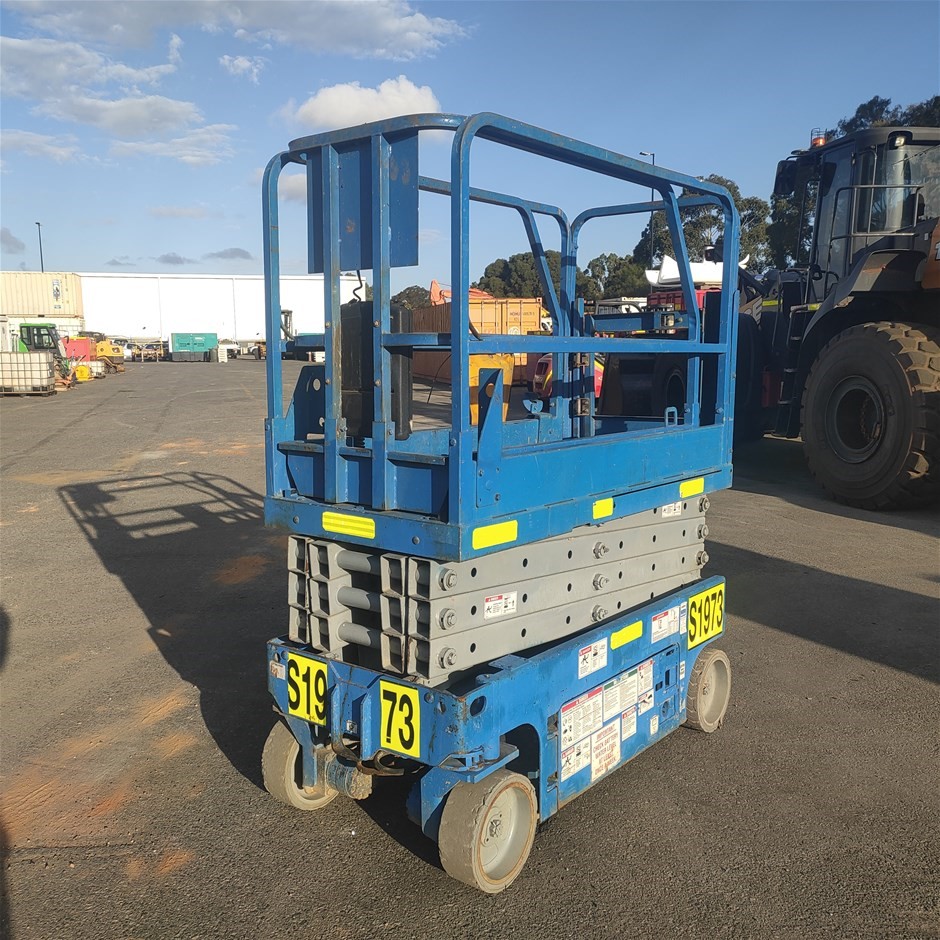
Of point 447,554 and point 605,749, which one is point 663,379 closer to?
point 605,749

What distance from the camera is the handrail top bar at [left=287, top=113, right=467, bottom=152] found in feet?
8.61

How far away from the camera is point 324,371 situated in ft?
10.3

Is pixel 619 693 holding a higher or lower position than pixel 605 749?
higher

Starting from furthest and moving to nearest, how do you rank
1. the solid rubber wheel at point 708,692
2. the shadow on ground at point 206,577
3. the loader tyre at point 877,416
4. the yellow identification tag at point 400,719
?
the loader tyre at point 877,416 → the shadow on ground at point 206,577 → the solid rubber wheel at point 708,692 → the yellow identification tag at point 400,719

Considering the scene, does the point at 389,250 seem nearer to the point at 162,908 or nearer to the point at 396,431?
the point at 396,431

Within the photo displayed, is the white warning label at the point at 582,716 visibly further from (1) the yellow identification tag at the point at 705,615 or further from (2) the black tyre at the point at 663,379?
(2) the black tyre at the point at 663,379

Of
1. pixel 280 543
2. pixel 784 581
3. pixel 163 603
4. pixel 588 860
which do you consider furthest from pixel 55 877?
pixel 784 581

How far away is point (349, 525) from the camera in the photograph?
2934 millimetres

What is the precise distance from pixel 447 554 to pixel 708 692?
6.90 ft

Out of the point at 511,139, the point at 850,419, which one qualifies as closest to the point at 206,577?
the point at 511,139

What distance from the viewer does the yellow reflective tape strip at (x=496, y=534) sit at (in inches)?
105

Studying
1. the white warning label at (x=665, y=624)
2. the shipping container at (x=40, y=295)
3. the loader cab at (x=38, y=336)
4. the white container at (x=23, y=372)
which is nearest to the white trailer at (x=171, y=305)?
the shipping container at (x=40, y=295)

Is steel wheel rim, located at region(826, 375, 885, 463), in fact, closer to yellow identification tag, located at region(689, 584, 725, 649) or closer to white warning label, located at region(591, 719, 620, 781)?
yellow identification tag, located at region(689, 584, 725, 649)

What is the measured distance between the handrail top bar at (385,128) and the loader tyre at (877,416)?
693 cm
